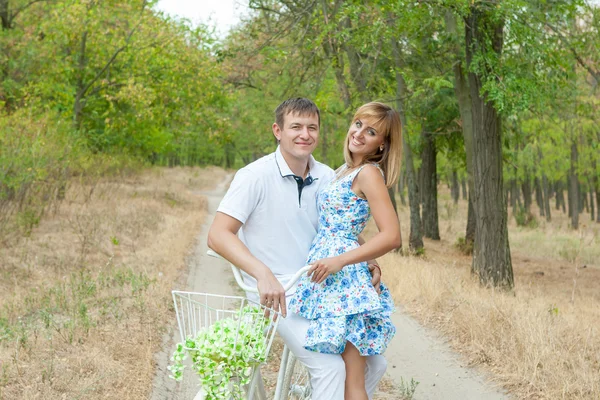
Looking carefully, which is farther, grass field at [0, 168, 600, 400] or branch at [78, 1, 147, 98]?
branch at [78, 1, 147, 98]

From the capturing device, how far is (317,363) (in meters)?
3.21

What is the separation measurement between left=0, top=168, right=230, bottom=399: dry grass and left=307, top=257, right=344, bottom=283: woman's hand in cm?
249

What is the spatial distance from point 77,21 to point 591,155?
25066 mm

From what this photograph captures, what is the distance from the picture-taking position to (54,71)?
21.7 meters

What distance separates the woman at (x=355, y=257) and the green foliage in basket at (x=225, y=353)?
12.7 inches

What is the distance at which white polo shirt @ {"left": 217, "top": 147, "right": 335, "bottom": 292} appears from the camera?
3.37 metres

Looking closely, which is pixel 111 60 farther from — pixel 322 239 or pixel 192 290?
pixel 322 239

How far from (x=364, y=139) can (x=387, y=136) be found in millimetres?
126

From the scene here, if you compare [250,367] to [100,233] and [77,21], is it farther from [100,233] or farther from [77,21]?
[77,21]

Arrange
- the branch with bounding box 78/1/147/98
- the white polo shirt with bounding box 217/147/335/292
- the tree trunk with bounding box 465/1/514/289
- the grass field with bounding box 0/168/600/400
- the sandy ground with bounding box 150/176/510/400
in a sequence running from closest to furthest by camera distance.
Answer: the white polo shirt with bounding box 217/147/335/292, the grass field with bounding box 0/168/600/400, the sandy ground with bounding box 150/176/510/400, the tree trunk with bounding box 465/1/514/289, the branch with bounding box 78/1/147/98

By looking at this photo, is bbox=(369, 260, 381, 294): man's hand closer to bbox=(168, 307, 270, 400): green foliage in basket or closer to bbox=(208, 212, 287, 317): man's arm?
bbox=(208, 212, 287, 317): man's arm

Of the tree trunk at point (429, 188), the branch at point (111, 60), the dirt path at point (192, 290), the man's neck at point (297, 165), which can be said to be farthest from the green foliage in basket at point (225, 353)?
the branch at point (111, 60)

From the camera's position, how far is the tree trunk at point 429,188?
22.4m

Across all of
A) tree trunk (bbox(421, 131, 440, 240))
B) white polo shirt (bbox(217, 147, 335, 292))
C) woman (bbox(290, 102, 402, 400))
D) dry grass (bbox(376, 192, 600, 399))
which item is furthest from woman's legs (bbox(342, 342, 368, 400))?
tree trunk (bbox(421, 131, 440, 240))
